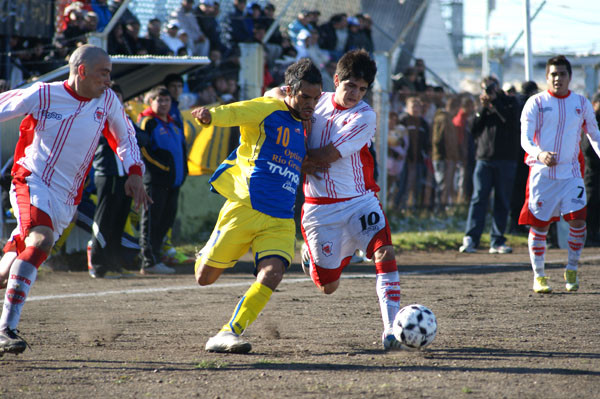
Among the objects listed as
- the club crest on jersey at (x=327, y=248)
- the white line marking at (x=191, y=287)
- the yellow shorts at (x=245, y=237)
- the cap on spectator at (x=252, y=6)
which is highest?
the cap on spectator at (x=252, y=6)

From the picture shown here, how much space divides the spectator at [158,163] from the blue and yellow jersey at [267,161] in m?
4.53

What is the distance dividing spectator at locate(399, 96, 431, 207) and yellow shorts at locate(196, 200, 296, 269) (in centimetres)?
959

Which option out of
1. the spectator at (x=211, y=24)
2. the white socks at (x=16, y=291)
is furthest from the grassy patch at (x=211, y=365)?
the spectator at (x=211, y=24)

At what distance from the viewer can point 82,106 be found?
5.71 meters

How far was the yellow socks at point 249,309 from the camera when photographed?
5.42 metres

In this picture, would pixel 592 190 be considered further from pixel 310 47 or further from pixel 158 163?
pixel 158 163

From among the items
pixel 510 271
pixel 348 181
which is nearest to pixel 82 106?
pixel 348 181

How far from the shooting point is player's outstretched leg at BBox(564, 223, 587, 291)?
849cm

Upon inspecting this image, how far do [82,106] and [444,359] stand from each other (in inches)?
118

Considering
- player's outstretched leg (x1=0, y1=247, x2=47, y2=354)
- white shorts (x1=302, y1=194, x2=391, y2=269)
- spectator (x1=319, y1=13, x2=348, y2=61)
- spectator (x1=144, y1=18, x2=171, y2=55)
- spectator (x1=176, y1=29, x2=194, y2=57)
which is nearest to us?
player's outstretched leg (x1=0, y1=247, x2=47, y2=354)

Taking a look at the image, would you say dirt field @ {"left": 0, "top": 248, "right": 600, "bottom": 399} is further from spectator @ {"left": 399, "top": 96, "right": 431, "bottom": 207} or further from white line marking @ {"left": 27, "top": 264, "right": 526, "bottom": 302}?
spectator @ {"left": 399, "top": 96, "right": 431, "bottom": 207}

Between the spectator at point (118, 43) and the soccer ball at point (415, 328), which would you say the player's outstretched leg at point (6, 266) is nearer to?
the soccer ball at point (415, 328)

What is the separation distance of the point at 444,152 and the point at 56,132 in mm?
10479

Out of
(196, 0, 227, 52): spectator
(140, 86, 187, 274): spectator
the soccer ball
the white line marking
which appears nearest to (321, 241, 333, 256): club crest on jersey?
the soccer ball
